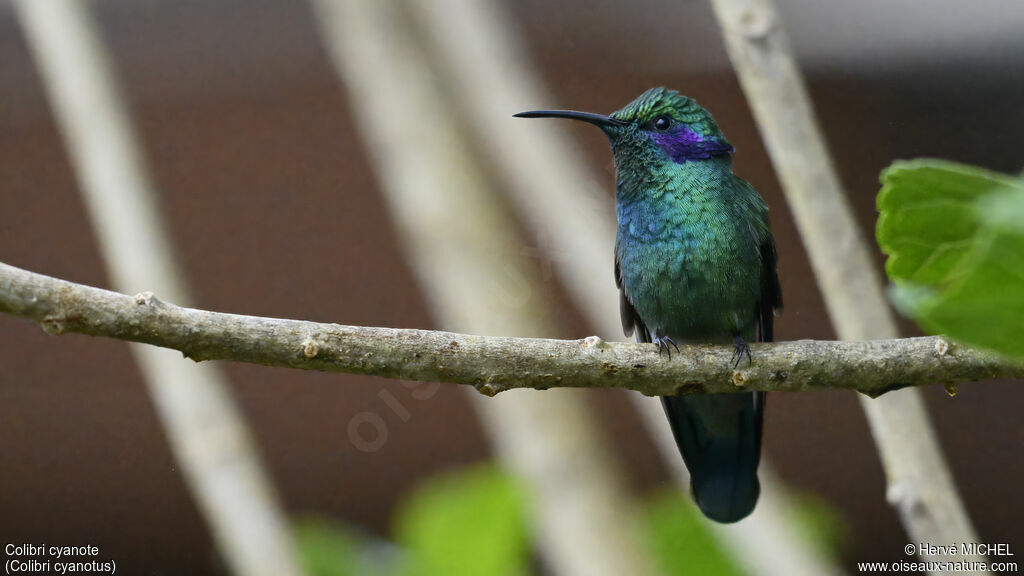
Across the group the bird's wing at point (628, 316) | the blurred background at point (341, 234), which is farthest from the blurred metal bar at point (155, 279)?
the bird's wing at point (628, 316)

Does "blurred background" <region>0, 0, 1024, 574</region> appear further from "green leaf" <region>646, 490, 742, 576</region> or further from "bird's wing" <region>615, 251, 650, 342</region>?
"green leaf" <region>646, 490, 742, 576</region>

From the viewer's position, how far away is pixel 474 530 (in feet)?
7.18

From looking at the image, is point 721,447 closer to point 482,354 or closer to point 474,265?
point 474,265

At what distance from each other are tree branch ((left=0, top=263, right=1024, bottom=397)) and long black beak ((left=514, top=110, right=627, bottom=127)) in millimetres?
639

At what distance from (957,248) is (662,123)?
1.42 m

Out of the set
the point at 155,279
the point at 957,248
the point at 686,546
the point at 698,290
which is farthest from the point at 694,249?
the point at 155,279

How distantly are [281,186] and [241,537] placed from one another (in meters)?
1.13

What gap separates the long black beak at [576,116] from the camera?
6.59 feet

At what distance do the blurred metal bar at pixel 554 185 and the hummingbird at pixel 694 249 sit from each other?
0.17m

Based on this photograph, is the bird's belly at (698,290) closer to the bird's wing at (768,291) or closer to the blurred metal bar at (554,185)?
the bird's wing at (768,291)

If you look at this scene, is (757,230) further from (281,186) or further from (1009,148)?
(281,186)

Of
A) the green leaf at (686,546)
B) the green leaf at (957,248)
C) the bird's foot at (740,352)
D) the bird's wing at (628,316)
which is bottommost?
the green leaf at (686,546)

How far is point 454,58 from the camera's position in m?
3.20

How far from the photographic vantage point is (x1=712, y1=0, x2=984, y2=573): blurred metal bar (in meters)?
1.77
